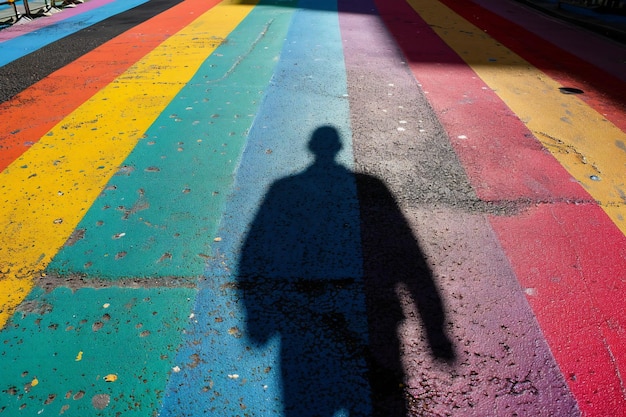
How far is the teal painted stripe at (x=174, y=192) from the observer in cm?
309

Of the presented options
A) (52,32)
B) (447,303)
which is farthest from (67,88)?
(447,303)

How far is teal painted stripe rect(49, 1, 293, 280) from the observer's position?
3094 millimetres

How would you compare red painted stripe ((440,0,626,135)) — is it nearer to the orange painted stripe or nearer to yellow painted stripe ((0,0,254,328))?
yellow painted stripe ((0,0,254,328))

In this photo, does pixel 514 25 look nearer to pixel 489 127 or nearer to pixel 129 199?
pixel 489 127

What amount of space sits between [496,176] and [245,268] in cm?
252

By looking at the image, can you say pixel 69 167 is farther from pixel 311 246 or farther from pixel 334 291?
pixel 334 291

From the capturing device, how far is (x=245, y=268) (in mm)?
3023

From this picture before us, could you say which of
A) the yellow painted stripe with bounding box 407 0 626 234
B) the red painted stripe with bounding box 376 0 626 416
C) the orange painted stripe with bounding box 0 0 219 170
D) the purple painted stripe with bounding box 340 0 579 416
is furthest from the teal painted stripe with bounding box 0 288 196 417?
the yellow painted stripe with bounding box 407 0 626 234

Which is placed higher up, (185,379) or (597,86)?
(597,86)

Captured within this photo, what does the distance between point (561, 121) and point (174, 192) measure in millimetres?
4472

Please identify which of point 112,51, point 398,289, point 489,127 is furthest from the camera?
point 112,51

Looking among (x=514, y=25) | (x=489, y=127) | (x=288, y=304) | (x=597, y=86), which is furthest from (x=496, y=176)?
(x=514, y=25)

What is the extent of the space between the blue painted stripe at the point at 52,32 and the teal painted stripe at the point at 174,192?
3778 mm

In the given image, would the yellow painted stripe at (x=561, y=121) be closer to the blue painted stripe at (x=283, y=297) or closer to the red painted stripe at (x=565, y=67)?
the red painted stripe at (x=565, y=67)
